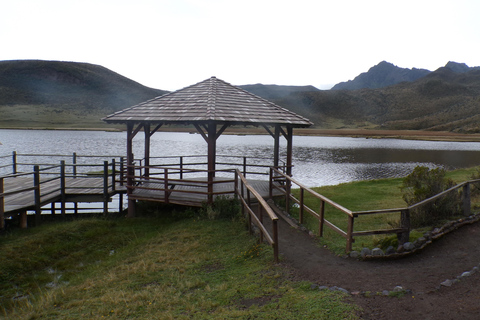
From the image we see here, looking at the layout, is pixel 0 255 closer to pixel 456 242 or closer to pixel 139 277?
pixel 139 277

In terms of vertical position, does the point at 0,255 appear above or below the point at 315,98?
below

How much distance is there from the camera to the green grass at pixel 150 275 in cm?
459

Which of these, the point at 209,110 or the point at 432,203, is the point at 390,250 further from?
the point at 209,110

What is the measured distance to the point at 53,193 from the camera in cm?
1118

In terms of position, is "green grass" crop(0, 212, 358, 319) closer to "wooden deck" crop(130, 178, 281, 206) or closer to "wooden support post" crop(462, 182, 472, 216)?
"wooden deck" crop(130, 178, 281, 206)

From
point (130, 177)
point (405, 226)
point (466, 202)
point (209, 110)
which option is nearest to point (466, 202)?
point (466, 202)

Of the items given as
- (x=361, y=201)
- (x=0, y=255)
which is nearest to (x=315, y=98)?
(x=361, y=201)

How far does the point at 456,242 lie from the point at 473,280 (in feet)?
6.72

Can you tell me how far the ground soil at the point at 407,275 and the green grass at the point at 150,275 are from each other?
1.22ft

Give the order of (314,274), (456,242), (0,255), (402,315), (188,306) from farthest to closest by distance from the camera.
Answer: (0,255) → (456,242) → (314,274) → (188,306) → (402,315)

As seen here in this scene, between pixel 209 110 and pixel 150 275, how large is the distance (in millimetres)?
5437

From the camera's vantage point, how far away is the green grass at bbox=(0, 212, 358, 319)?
15.1ft

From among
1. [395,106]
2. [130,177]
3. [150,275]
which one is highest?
[395,106]

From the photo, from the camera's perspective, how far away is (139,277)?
6.22 meters
